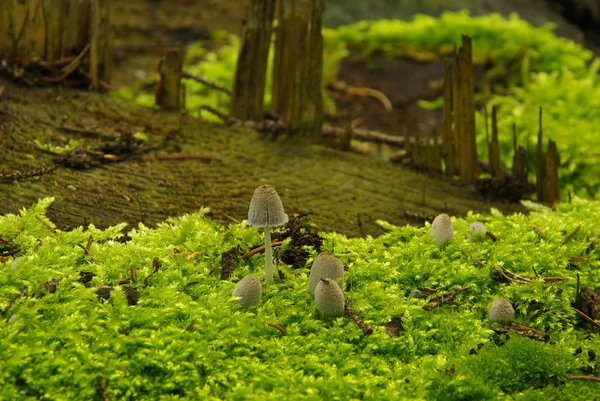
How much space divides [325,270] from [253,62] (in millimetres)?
2335

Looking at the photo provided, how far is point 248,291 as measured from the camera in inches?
112

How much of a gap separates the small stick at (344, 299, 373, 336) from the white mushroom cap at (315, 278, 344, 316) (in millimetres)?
37

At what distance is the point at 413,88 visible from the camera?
764 cm

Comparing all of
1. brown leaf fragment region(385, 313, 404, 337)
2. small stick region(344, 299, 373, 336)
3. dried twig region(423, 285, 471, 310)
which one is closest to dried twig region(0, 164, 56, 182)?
small stick region(344, 299, 373, 336)

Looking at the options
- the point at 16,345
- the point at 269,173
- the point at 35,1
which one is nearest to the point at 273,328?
the point at 16,345

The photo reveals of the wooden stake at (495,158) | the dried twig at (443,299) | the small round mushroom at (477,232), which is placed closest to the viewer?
the dried twig at (443,299)

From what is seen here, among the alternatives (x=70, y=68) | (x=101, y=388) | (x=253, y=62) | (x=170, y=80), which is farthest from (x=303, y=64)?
(x=101, y=388)

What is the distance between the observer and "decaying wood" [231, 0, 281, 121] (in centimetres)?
475

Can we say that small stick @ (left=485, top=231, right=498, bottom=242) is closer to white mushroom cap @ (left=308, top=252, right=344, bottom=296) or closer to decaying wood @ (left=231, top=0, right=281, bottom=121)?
white mushroom cap @ (left=308, top=252, right=344, bottom=296)

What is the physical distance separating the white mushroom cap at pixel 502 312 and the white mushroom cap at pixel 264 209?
3.33 ft

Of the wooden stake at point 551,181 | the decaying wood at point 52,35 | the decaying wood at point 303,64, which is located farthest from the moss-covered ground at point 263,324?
the decaying wood at point 52,35

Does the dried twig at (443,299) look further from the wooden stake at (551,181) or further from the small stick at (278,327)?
the wooden stake at (551,181)

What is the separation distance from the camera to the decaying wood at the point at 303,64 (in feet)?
14.7

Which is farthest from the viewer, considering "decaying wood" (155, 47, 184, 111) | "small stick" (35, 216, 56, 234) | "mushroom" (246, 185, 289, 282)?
"decaying wood" (155, 47, 184, 111)
